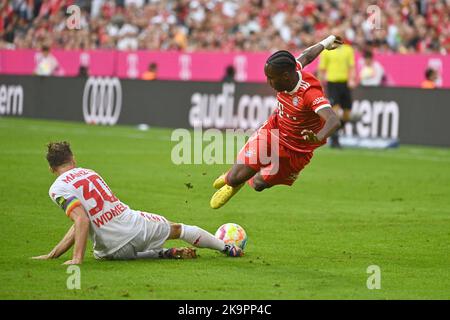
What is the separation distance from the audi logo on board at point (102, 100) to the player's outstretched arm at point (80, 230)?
69.6 ft

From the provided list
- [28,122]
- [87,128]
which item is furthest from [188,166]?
[28,122]

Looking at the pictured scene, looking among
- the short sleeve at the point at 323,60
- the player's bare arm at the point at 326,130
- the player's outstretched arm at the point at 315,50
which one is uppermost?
the short sleeve at the point at 323,60

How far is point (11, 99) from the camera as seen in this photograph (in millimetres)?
33875

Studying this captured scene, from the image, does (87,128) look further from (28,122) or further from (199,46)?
(199,46)

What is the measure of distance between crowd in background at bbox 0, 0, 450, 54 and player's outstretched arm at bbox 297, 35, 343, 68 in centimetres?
1349

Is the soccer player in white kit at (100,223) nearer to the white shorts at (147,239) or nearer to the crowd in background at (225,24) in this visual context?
the white shorts at (147,239)

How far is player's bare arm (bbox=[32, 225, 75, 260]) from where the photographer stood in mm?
10078

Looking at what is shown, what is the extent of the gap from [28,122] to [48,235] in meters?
20.3

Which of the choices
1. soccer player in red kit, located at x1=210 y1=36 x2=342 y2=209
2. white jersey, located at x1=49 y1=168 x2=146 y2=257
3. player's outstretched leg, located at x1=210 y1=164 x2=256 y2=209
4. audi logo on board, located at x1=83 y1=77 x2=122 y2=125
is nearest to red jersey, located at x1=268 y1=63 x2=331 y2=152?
soccer player in red kit, located at x1=210 y1=36 x2=342 y2=209

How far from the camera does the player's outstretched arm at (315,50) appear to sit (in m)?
12.2

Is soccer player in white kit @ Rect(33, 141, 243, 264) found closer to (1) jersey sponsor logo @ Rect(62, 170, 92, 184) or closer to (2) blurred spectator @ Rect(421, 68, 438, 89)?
(1) jersey sponsor logo @ Rect(62, 170, 92, 184)

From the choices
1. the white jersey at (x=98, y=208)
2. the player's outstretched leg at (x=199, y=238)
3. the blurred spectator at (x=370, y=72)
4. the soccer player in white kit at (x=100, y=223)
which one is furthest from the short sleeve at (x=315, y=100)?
the blurred spectator at (x=370, y=72)

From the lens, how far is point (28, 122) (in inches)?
1251
